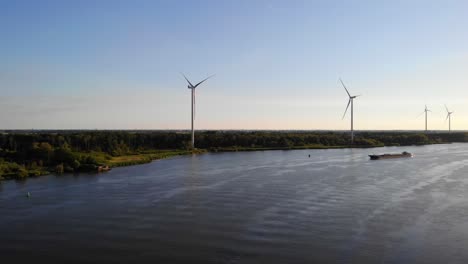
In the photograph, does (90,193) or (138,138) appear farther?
A: (138,138)

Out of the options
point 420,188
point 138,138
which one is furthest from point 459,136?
point 420,188

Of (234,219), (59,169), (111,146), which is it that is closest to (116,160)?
(59,169)

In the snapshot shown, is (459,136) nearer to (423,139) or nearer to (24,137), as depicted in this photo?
(423,139)

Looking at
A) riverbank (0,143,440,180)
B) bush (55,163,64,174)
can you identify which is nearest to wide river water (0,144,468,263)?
riverbank (0,143,440,180)

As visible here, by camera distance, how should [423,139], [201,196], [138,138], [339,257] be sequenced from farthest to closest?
[423,139]
[138,138]
[201,196]
[339,257]

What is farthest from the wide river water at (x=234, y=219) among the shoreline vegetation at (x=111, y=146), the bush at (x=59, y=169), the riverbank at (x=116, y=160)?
the shoreline vegetation at (x=111, y=146)

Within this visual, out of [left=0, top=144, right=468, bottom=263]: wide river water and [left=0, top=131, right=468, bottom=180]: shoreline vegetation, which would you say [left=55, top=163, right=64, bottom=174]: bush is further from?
[left=0, top=144, right=468, bottom=263]: wide river water
